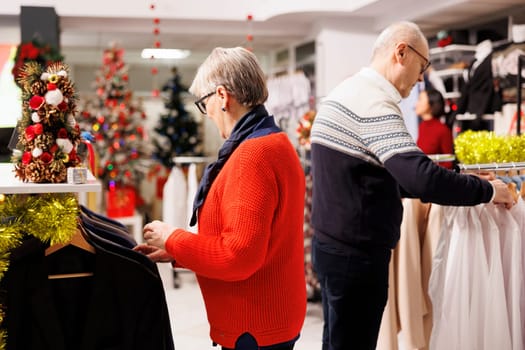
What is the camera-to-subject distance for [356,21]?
23.4ft

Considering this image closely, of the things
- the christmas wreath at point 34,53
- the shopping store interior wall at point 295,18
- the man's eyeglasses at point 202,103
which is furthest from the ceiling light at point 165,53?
the man's eyeglasses at point 202,103

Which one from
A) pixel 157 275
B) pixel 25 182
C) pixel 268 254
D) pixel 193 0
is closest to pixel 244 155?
pixel 268 254

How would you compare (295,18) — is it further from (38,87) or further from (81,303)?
(81,303)

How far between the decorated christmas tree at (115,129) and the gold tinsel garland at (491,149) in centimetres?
460

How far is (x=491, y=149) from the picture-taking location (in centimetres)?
246

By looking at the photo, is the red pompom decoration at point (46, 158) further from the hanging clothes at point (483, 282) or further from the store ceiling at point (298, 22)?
the store ceiling at point (298, 22)

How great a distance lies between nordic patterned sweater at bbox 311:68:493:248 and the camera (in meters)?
1.92

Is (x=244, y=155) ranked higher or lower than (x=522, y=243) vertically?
higher

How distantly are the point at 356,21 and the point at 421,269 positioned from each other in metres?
4.75

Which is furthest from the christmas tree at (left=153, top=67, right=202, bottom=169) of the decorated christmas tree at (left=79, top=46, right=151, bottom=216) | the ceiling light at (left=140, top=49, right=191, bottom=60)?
the decorated christmas tree at (left=79, top=46, right=151, bottom=216)

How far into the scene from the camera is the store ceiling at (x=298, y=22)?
6.02m

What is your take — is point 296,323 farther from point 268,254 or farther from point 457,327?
point 457,327

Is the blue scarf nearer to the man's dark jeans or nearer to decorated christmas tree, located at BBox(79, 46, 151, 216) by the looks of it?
the man's dark jeans

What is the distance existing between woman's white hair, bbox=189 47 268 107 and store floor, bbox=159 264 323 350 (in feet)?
9.06
